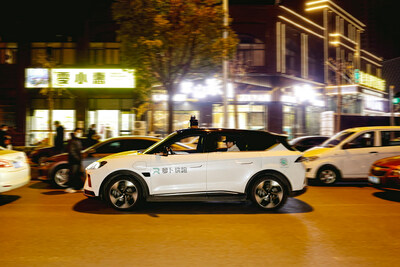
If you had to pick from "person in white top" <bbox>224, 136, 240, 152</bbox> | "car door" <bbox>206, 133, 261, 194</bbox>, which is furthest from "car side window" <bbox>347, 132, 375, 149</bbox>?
"person in white top" <bbox>224, 136, 240, 152</bbox>

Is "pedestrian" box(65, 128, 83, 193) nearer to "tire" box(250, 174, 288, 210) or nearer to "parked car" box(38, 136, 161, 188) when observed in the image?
→ "parked car" box(38, 136, 161, 188)

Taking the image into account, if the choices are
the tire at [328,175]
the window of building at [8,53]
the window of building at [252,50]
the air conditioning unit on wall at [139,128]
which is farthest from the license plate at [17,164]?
the window of building at [252,50]

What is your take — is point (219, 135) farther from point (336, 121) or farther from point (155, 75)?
point (336, 121)

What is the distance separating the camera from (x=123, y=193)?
6.52 metres

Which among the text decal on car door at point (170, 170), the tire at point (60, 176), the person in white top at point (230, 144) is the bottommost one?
the tire at point (60, 176)

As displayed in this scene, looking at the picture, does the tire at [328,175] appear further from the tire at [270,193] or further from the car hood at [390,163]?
the tire at [270,193]

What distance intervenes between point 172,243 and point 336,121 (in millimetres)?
20405

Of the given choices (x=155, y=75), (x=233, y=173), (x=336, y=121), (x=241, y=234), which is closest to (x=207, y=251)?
(x=241, y=234)

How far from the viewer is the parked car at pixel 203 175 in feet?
21.0

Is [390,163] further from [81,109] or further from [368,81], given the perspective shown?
[368,81]

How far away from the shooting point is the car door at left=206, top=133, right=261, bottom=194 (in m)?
6.40

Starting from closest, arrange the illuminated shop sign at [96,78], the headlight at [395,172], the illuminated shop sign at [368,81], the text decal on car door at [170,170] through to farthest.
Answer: the text decal on car door at [170,170] → the headlight at [395,172] → the illuminated shop sign at [96,78] → the illuminated shop sign at [368,81]

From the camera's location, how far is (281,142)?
22.3ft

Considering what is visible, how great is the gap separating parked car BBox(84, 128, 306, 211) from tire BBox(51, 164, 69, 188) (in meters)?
3.28
